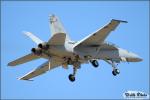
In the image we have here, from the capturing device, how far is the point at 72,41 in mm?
47750

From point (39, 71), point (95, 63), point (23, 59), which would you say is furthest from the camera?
point (39, 71)

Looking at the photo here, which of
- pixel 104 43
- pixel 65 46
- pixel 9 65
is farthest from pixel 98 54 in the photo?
pixel 9 65

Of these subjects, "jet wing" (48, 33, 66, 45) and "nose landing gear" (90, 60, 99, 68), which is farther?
"nose landing gear" (90, 60, 99, 68)

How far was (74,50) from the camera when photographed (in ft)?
153

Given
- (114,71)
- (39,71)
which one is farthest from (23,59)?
(114,71)

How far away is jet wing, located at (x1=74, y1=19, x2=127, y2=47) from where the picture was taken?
44.8 meters

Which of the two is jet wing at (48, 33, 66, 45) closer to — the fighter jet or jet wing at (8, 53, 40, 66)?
the fighter jet

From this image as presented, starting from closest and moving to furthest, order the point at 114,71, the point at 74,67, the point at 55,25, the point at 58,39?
the point at 58,39, the point at 74,67, the point at 55,25, the point at 114,71

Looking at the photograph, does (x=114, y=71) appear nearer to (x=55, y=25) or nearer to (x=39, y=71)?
(x=55, y=25)

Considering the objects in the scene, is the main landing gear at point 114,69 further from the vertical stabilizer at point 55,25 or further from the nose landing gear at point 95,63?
the vertical stabilizer at point 55,25

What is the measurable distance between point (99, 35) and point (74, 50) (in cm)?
269

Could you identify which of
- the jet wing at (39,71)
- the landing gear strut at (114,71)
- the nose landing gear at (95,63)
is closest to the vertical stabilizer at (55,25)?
the nose landing gear at (95,63)

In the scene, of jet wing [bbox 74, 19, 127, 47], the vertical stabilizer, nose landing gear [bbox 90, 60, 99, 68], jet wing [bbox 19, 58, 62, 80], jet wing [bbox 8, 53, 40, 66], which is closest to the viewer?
jet wing [bbox 74, 19, 127, 47]

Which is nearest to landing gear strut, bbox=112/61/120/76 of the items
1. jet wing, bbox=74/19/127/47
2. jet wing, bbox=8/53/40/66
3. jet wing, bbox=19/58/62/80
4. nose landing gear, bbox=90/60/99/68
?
nose landing gear, bbox=90/60/99/68
